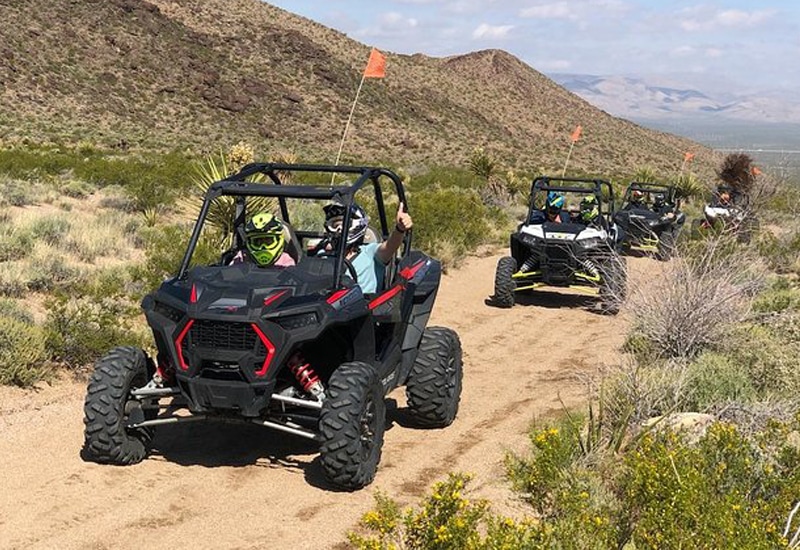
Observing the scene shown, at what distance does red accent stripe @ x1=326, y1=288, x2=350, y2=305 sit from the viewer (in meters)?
5.20

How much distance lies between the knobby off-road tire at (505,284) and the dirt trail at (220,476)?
3.69m

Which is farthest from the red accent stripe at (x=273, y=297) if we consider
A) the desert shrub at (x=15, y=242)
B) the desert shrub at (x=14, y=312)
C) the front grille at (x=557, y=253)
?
the desert shrub at (x=15, y=242)

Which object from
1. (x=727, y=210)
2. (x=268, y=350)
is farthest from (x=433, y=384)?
(x=727, y=210)

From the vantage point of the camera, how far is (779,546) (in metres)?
3.48

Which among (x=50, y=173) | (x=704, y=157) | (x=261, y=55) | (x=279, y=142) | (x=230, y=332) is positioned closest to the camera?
(x=230, y=332)

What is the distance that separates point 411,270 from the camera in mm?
6648

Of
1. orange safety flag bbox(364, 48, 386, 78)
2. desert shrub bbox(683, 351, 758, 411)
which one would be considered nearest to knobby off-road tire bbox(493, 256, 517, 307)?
orange safety flag bbox(364, 48, 386, 78)

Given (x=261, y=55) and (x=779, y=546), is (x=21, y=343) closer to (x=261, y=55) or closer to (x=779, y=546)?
(x=779, y=546)

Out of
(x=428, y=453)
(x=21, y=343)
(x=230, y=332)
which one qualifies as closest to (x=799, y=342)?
(x=428, y=453)

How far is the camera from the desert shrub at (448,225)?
51.8ft

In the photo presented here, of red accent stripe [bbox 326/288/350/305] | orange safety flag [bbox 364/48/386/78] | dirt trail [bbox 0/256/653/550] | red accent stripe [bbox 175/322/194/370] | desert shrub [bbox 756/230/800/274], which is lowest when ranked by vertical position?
dirt trail [bbox 0/256/653/550]

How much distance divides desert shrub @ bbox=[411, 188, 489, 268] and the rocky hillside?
28014mm

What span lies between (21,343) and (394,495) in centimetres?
386

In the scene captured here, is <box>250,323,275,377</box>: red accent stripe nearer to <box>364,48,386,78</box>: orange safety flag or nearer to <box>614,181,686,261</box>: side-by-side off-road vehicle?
<box>364,48,386,78</box>: orange safety flag
